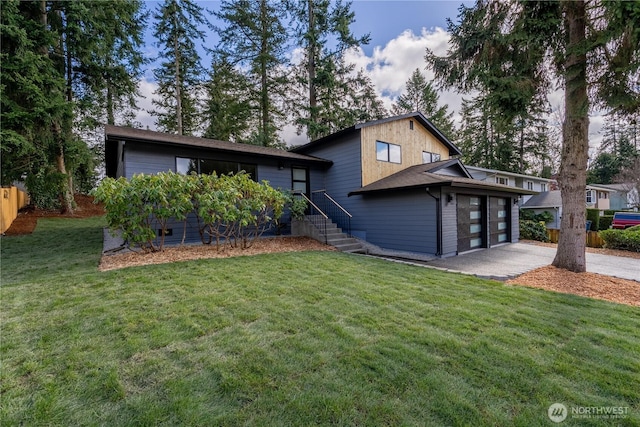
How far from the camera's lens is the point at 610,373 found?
92.0 inches

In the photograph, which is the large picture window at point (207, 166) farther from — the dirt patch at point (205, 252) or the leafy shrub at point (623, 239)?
the leafy shrub at point (623, 239)

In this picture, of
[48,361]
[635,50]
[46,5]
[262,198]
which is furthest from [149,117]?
[635,50]

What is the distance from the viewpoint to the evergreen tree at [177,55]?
50.4ft

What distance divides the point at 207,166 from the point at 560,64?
9858 mm

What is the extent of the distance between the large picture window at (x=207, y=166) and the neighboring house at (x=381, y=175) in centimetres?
3

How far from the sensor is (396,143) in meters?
11.7

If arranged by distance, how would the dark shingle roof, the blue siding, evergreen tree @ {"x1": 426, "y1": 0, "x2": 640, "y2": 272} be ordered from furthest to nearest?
the blue siding → the dark shingle roof → evergreen tree @ {"x1": 426, "y1": 0, "x2": 640, "y2": 272}

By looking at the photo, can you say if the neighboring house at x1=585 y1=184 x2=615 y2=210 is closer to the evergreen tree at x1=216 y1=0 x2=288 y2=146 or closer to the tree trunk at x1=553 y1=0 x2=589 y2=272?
the tree trunk at x1=553 y1=0 x2=589 y2=272

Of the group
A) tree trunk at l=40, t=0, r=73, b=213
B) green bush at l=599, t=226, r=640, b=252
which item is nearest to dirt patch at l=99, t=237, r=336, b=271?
tree trunk at l=40, t=0, r=73, b=213

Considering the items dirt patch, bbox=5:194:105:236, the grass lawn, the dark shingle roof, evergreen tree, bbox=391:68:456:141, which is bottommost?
the grass lawn

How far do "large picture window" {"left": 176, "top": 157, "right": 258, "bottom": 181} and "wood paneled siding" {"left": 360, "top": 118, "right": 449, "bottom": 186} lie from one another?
451 cm

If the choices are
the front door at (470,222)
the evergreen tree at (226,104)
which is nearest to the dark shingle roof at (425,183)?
the front door at (470,222)

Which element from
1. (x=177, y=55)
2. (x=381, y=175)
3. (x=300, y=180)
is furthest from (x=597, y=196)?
(x=177, y=55)

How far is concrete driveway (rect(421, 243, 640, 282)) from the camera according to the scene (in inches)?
247
